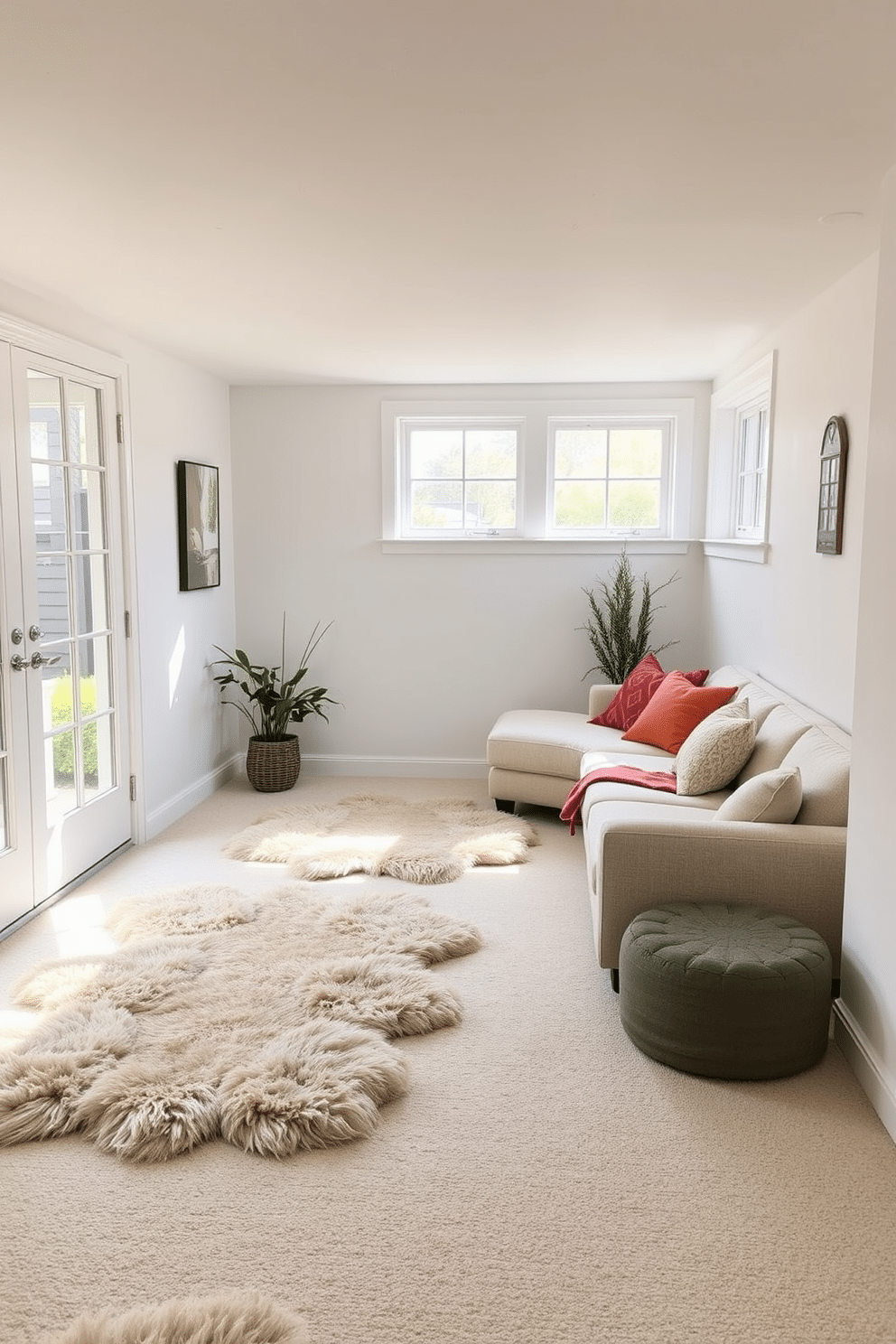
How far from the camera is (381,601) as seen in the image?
Answer: 6.01 meters

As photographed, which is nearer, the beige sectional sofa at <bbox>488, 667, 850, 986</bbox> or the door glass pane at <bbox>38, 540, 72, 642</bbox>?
the beige sectional sofa at <bbox>488, 667, 850, 986</bbox>

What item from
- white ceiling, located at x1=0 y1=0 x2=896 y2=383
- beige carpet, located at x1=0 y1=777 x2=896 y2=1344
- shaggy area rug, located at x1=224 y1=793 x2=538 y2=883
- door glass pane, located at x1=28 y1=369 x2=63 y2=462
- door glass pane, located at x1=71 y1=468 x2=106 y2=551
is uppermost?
white ceiling, located at x1=0 y1=0 x2=896 y2=383

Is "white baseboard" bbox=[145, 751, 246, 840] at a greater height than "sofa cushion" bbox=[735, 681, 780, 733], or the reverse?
"sofa cushion" bbox=[735, 681, 780, 733]

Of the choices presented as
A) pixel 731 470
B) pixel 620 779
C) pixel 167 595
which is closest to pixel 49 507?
pixel 167 595

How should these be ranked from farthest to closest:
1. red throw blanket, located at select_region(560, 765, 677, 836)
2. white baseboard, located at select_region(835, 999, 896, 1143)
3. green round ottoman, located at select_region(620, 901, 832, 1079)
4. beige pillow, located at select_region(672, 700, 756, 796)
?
red throw blanket, located at select_region(560, 765, 677, 836) < beige pillow, located at select_region(672, 700, 756, 796) < green round ottoman, located at select_region(620, 901, 832, 1079) < white baseboard, located at select_region(835, 999, 896, 1143)

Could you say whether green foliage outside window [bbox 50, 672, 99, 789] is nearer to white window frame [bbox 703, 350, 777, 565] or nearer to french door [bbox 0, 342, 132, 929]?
french door [bbox 0, 342, 132, 929]

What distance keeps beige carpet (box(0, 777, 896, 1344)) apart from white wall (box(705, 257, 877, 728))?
1438mm

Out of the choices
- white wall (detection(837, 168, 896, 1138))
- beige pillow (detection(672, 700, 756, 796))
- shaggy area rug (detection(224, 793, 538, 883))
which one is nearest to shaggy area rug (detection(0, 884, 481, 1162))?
shaggy area rug (detection(224, 793, 538, 883))

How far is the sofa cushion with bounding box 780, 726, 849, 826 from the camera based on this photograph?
2998 mm

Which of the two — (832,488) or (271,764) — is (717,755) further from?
(271,764)

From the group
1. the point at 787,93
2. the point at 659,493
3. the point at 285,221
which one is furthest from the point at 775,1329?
the point at 659,493

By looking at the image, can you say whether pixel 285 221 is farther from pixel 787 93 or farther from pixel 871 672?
pixel 871 672

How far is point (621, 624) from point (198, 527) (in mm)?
2340

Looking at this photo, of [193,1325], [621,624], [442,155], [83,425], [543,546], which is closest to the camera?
[193,1325]
